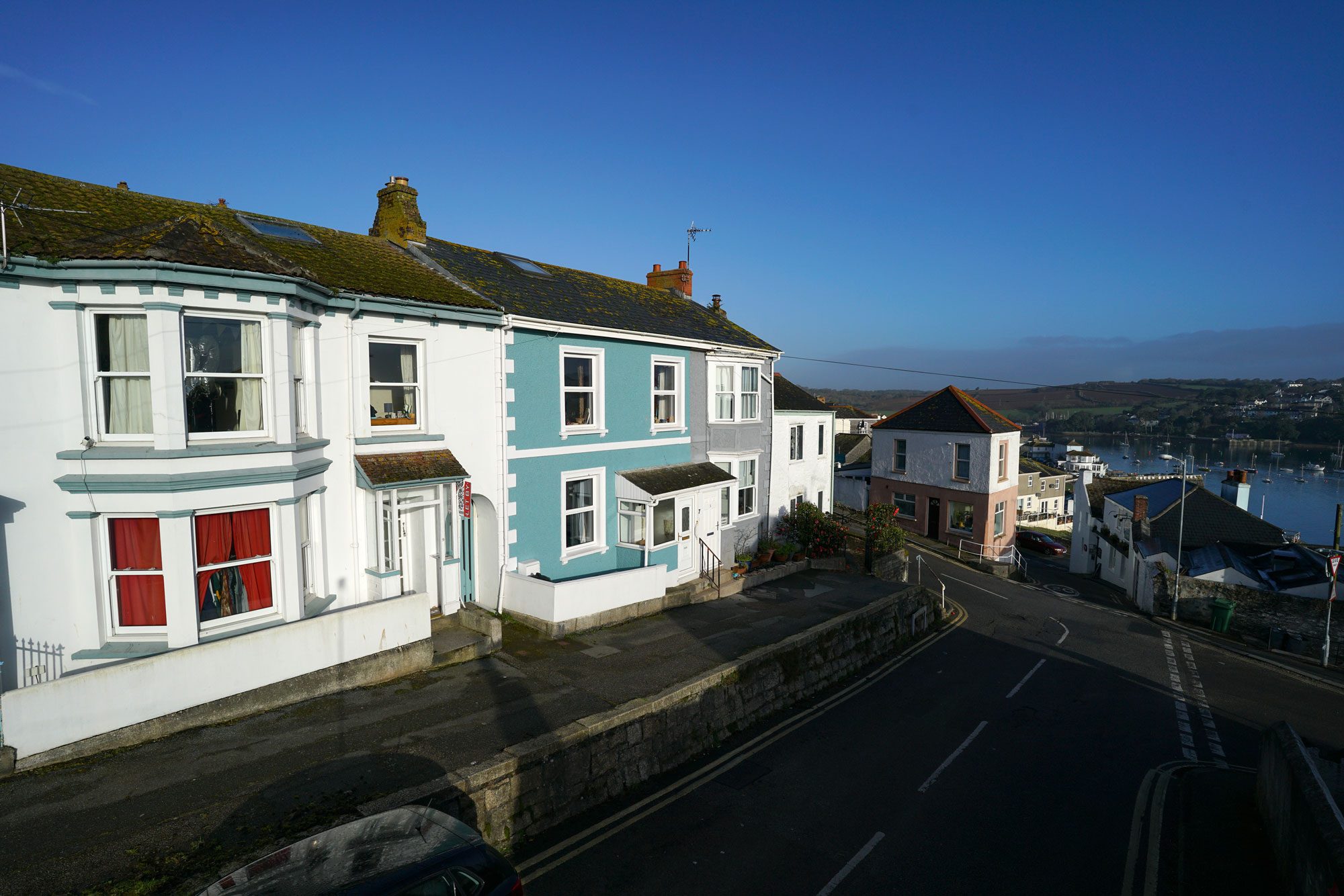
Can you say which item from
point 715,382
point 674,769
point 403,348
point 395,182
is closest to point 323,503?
point 403,348

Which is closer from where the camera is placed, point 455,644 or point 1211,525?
point 455,644

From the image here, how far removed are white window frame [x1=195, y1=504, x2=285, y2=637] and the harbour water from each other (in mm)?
56894

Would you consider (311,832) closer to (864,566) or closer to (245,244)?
(245,244)

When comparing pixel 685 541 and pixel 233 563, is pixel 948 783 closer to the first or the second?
pixel 685 541

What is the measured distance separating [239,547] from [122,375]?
2.84m

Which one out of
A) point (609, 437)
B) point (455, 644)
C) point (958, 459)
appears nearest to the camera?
point (455, 644)

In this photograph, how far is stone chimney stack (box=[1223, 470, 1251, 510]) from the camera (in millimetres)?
34094

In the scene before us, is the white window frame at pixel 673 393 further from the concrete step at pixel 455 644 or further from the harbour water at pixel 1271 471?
the harbour water at pixel 1271 471

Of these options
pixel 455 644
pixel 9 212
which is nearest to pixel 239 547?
pixel 455 644

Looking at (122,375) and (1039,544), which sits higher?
(122,375)

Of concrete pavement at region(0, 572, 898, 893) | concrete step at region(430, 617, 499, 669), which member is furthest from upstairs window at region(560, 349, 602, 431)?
concrete pavement at region(0, 572, 898, 893)

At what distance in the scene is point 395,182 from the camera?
16.6m

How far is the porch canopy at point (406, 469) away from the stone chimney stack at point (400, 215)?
6.31m

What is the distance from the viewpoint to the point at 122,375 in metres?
9.14
